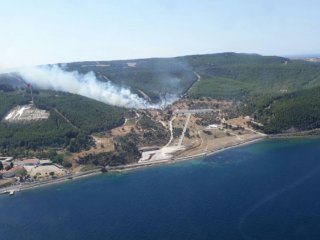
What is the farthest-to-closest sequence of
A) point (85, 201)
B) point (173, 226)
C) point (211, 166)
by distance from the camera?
point (211, 166) < point (85, 201) < point (173, 226)

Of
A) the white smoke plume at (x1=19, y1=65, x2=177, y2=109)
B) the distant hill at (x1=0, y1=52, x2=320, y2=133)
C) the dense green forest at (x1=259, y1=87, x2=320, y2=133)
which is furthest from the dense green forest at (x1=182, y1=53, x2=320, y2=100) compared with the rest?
the dense green forest at (x1=259, y1=87, x2=320, y2=133)

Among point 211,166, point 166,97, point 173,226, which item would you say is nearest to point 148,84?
point 166,97

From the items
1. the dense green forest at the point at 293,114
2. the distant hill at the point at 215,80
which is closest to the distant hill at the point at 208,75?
the distant hill at the point at 215,80

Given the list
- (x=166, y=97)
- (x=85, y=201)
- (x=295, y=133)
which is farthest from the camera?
(x=166, y=97)

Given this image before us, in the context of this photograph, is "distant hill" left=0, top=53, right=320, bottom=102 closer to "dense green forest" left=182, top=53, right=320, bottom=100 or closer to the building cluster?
"dense green forest" left=182, top=53, right=320, bottom=100

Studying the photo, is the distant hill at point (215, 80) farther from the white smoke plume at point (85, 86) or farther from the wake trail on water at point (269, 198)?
the wake trail on water at point (269, 198)

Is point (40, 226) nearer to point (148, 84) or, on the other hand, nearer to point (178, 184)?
point (178, 184)
